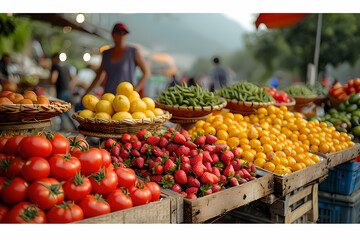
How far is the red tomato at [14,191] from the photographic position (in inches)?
63.1

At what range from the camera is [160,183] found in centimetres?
230

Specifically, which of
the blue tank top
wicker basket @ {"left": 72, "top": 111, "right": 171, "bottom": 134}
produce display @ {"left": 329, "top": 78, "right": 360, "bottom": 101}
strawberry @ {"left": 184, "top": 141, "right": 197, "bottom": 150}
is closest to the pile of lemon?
wicker basket @ {"left": 72, "top": 111, "right": 171, "bottom": 134}

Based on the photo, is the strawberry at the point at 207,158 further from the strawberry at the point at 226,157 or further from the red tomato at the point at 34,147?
the red tomato at the point at 34,147

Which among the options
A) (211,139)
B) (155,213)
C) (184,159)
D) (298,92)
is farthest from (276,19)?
(155,213)

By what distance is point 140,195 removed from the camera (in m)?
1.89

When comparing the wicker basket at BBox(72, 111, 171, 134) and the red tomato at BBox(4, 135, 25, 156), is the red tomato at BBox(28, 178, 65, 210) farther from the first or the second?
the wicker basket at BBox(72, 111, 171, 134)

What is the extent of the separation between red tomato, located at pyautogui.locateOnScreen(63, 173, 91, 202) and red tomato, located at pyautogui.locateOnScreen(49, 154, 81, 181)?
34mm

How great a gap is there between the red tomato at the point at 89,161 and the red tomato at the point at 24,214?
0.34m

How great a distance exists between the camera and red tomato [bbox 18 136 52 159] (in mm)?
1707

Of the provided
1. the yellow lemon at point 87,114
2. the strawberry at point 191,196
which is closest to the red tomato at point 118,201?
the strawberry at point 191,196

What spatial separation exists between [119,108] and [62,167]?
1442mm

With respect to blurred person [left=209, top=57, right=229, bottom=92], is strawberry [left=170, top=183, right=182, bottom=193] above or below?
below

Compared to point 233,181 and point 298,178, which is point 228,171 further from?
→ point 298,178
